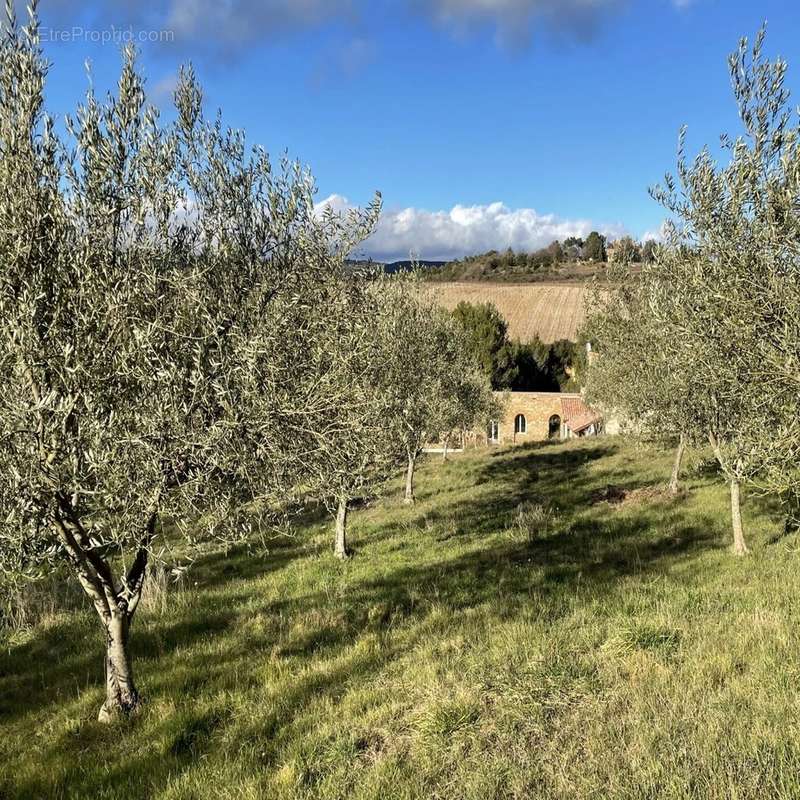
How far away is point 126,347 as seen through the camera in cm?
726

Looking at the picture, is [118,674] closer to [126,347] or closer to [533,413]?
A: [126,347]

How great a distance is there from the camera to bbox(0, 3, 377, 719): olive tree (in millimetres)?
6789

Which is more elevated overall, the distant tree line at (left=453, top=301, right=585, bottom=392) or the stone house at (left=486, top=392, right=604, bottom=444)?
the distant tree line at (left=453, top=301, right=585, bottom=392)

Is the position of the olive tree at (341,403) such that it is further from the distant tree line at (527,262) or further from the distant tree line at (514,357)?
the distant tree line at (527,262)

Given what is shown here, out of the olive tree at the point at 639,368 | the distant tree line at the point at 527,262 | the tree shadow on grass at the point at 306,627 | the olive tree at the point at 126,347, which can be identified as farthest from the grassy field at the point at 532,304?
the olive tree at the point at 126,347

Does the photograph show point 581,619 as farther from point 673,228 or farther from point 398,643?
point 673,228

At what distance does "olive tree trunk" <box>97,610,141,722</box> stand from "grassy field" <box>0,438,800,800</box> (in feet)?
1.00

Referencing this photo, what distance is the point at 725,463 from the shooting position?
11.7 metres

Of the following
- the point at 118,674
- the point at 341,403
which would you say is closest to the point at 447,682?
the point at 341,403

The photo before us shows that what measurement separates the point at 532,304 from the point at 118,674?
128086mm

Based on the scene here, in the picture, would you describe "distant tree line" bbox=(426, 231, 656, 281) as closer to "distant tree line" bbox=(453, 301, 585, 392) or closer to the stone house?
"distant tree line" bbox=(453, 301, 585, 392)

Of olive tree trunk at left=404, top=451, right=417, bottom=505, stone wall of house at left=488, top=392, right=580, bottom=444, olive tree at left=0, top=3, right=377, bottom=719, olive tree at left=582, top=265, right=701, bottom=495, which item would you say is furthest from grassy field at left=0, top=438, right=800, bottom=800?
stone wall of house at left=488, top=392, right=580, bottom=444

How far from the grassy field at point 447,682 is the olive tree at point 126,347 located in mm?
2566

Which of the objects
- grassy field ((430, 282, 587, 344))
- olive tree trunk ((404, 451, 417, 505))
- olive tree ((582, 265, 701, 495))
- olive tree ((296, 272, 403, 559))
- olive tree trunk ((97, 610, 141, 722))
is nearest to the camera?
olive tree ((296, 272, 403, 559))
